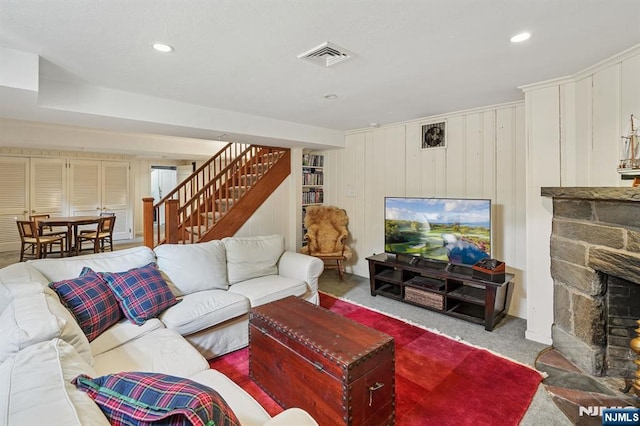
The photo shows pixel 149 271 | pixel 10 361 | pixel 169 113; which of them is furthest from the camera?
pixel 169 113

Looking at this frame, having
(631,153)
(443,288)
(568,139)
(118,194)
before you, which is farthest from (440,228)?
(118,194)

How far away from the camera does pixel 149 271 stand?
2.47 m

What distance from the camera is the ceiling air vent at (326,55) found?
6.54 feet

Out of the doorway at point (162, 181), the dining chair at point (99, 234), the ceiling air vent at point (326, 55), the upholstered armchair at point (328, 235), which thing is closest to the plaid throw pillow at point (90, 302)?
the ceiling air vent at point (326, 55)

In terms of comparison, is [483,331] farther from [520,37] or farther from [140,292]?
[140,292]

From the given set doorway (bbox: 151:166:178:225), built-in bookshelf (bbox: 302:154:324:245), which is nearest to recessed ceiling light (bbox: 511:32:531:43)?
built-in bookshelf (bbox: 302:154:324:245)

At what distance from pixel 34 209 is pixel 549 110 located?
8.85 m

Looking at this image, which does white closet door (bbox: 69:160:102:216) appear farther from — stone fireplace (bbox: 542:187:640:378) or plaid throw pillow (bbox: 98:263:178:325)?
stone fireplace (bbox: 542:187:640:378)

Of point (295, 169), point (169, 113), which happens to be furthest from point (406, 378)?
point (295, 169)

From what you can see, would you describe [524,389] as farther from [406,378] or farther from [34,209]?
[34,209]

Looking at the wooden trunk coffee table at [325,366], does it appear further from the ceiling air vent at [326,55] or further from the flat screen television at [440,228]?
the flat screen television at [440,228]

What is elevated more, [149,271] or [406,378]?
[149,271]

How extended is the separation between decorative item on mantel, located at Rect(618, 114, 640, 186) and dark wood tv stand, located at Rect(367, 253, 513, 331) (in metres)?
1.32

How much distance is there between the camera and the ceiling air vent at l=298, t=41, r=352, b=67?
199cm
